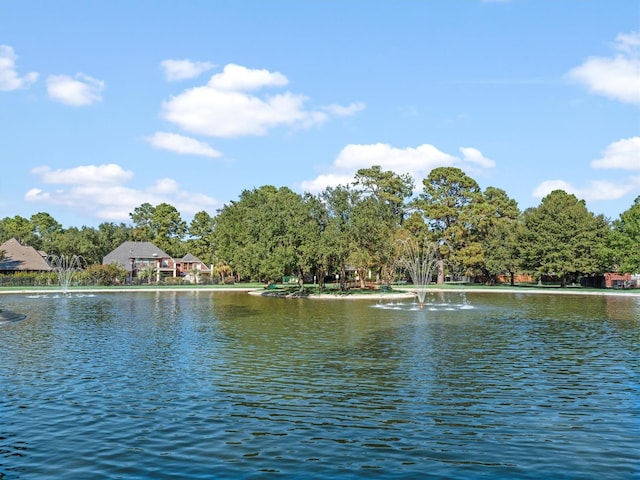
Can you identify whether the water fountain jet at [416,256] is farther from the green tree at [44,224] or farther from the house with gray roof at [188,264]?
the green tree at [44,224]

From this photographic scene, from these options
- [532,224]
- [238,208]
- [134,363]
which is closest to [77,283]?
[238,208]

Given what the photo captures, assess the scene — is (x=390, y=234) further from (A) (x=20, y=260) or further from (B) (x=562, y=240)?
(A) (x=20, y=260)

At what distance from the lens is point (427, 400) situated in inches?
544

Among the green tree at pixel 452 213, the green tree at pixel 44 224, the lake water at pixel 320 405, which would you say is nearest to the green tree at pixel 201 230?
the green tree at pixel 44 224

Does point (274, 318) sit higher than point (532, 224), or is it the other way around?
point (532, 224)

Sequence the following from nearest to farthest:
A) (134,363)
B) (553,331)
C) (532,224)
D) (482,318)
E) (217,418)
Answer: (217,418) < (134,363) < (553,331) < (482,318) < (532,224)

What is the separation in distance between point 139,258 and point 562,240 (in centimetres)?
7682

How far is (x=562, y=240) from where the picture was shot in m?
78.9

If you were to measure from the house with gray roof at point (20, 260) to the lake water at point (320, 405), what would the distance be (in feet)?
239

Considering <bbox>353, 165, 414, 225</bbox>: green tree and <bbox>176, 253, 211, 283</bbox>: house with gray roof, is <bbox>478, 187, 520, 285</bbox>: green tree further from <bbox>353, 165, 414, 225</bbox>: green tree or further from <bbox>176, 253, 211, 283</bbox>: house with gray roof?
<bbox>176, 253, 211, 283</bbox>: house with gray roof

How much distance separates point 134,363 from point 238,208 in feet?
235

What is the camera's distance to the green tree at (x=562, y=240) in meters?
76.8

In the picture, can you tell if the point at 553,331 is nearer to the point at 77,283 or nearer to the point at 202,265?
the point at 77,283

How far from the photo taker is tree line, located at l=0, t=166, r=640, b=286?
6438 cm
